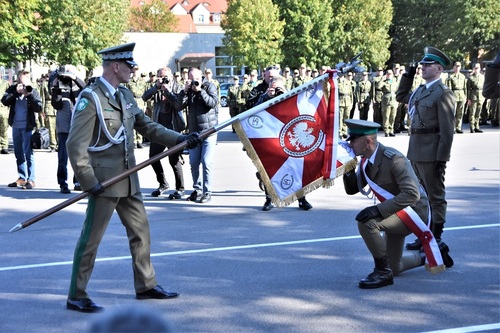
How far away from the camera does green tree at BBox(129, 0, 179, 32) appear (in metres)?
98.9

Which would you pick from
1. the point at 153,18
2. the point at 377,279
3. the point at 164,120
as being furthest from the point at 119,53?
the point at 153,18

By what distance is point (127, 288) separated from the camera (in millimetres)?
6891

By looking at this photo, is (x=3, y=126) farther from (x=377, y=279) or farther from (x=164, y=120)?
(x=377, y=279)

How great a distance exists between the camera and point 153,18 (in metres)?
99.7

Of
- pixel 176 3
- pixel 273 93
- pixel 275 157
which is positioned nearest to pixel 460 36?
pixel 273 93

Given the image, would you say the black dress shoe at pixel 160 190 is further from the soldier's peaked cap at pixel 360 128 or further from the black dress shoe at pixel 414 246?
the soldier's peaked cap at pixel 360 128

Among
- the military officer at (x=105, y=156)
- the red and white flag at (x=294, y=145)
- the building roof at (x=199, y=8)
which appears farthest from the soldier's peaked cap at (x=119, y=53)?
the building roof at (x=199, y=8)

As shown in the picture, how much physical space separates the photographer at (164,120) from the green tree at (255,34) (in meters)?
51.9

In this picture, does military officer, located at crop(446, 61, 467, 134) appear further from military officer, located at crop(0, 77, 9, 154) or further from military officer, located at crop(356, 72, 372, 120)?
military officer, located at crop(0, 77, 9, 154)

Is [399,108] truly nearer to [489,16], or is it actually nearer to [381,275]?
[381,275]

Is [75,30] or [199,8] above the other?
[199,8]

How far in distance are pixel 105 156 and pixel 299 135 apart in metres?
1.95

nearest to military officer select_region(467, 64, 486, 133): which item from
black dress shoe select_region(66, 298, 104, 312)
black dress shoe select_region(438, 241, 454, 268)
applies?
black dress shoe select_region(438, 241, 454, 268)

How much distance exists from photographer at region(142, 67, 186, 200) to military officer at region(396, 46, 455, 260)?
5.10 metres
